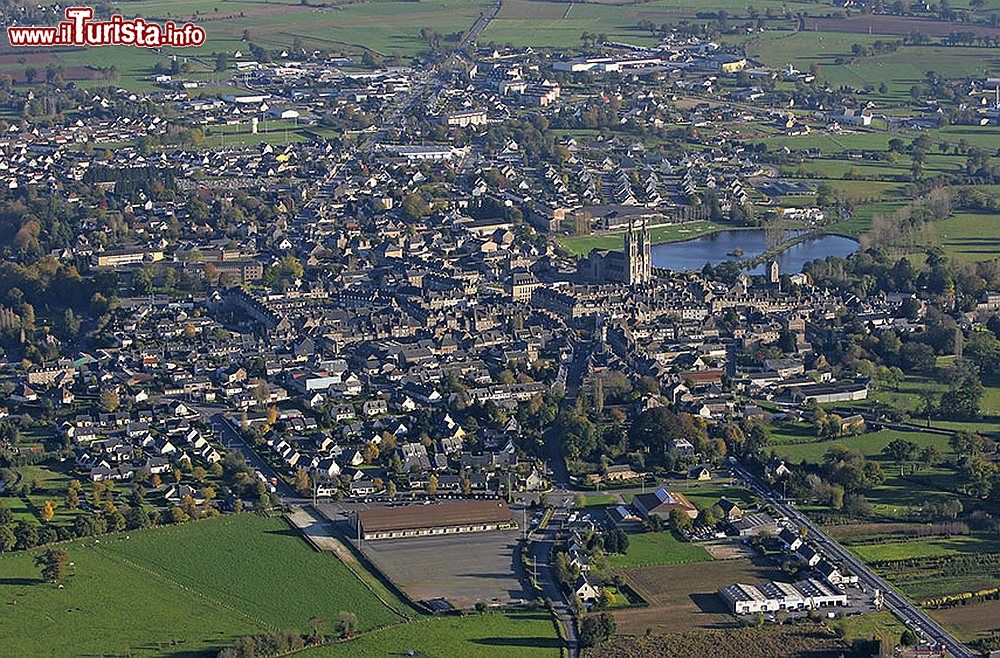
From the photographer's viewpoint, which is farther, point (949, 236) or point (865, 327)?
point (949, 236)

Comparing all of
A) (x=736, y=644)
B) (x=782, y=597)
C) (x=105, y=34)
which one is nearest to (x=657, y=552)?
(x=782, y=597)

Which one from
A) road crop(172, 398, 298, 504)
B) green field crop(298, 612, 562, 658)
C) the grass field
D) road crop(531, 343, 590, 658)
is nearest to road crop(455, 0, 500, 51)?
the grass field

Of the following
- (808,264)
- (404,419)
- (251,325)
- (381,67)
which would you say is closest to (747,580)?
(404,419)

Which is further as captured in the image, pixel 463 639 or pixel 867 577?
pixel 867 577

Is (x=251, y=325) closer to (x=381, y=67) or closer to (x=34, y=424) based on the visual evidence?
(x=34, y=424)

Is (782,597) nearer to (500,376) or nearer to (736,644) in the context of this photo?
(736,644)

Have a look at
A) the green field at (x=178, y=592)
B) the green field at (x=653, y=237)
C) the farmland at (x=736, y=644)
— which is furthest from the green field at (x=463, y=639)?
the green field at (x=653, y=237)
